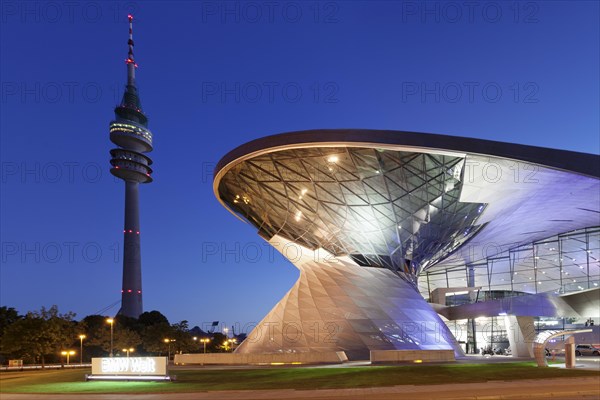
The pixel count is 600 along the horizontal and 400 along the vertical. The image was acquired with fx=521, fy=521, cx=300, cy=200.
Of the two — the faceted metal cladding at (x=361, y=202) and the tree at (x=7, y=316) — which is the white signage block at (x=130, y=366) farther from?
the tree at (x=7, y=316)

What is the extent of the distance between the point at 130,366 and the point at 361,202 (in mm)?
23192

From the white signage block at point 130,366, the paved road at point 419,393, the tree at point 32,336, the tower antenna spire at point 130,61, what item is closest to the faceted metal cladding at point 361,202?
the white signage block at point 130,366

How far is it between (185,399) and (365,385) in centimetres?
681

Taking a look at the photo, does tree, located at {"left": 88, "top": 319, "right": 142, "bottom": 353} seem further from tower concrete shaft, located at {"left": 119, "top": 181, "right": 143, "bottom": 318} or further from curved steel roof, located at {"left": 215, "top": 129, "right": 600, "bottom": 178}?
tower concrete shaft, located at {"left": 119, "top": 181, "right": 143, "bottom": 318}

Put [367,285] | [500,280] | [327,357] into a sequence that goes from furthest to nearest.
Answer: [500,280]
[367,285]
[327,357]

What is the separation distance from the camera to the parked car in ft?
166

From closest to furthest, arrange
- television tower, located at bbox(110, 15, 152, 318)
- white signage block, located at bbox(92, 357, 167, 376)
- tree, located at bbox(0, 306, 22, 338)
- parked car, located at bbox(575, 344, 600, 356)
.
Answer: white signage block, located at bbox(92, 357, 167, 376) < parked car, located at bbox(575, 344, 600, 356) < tree, located at bbox(0, 306, 22, 338) < television tower, located at bbox(110, 15, 152, 318)

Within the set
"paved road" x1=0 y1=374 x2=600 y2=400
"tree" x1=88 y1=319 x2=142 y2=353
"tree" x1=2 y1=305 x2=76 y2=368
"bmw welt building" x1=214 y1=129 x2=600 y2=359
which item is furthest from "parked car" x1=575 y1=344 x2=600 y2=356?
"tree" x1=88 y1=319 x2=142 y2=353

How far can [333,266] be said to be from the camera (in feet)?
158

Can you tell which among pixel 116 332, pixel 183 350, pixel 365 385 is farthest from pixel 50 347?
pixel 365 385

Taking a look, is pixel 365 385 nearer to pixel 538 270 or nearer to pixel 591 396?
pixel 591 396

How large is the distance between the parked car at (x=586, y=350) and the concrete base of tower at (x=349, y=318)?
15617 mm

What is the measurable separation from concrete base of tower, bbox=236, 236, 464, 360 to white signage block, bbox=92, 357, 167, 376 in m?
17.8

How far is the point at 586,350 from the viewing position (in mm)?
52844
